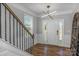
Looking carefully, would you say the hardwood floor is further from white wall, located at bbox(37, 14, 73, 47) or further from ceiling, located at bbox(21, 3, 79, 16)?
ceiling, located at bbox(21, 3, 79, 16)

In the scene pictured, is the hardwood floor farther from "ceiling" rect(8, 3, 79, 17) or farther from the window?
"ceiling" rect(8, 3, 79, 17)

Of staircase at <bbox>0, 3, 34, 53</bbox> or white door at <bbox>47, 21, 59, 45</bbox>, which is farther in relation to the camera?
white door at <bbox>47, 21, 59, 45</bbox>

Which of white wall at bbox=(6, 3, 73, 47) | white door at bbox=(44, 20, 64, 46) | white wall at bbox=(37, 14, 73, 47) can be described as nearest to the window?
white wall at bbox=(6, 3, 73, 47)

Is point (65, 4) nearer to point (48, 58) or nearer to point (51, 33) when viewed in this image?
point (51, 33)

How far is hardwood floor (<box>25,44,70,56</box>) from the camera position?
5.38 feet

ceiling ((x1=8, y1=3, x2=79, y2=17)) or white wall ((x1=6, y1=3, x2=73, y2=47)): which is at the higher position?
ceiling ((x1=8, y1=3, x2=79, y2=17))

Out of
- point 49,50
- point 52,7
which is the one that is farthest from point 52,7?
point 49,50

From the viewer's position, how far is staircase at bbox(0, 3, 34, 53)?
61.9 inches

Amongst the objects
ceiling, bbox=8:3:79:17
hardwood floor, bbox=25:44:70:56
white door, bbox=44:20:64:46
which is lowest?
hardwood floor, bbox=25:44:70:56

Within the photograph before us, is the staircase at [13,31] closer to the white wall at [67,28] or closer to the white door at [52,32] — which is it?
the white door at [52,32]

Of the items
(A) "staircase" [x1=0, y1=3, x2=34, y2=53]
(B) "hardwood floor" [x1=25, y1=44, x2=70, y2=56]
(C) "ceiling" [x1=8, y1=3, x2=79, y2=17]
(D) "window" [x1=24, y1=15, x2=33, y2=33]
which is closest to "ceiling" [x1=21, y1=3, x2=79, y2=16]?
(C) "ceiling" [x1=8, y1=3, x2=79, y2=17]

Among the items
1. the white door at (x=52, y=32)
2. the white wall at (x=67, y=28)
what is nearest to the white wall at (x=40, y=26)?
the white wall at (x=67, y=28)

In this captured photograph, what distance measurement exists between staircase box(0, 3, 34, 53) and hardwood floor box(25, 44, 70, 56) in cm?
10

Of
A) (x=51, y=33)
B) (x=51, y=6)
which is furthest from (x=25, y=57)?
(x=51, y=6)
